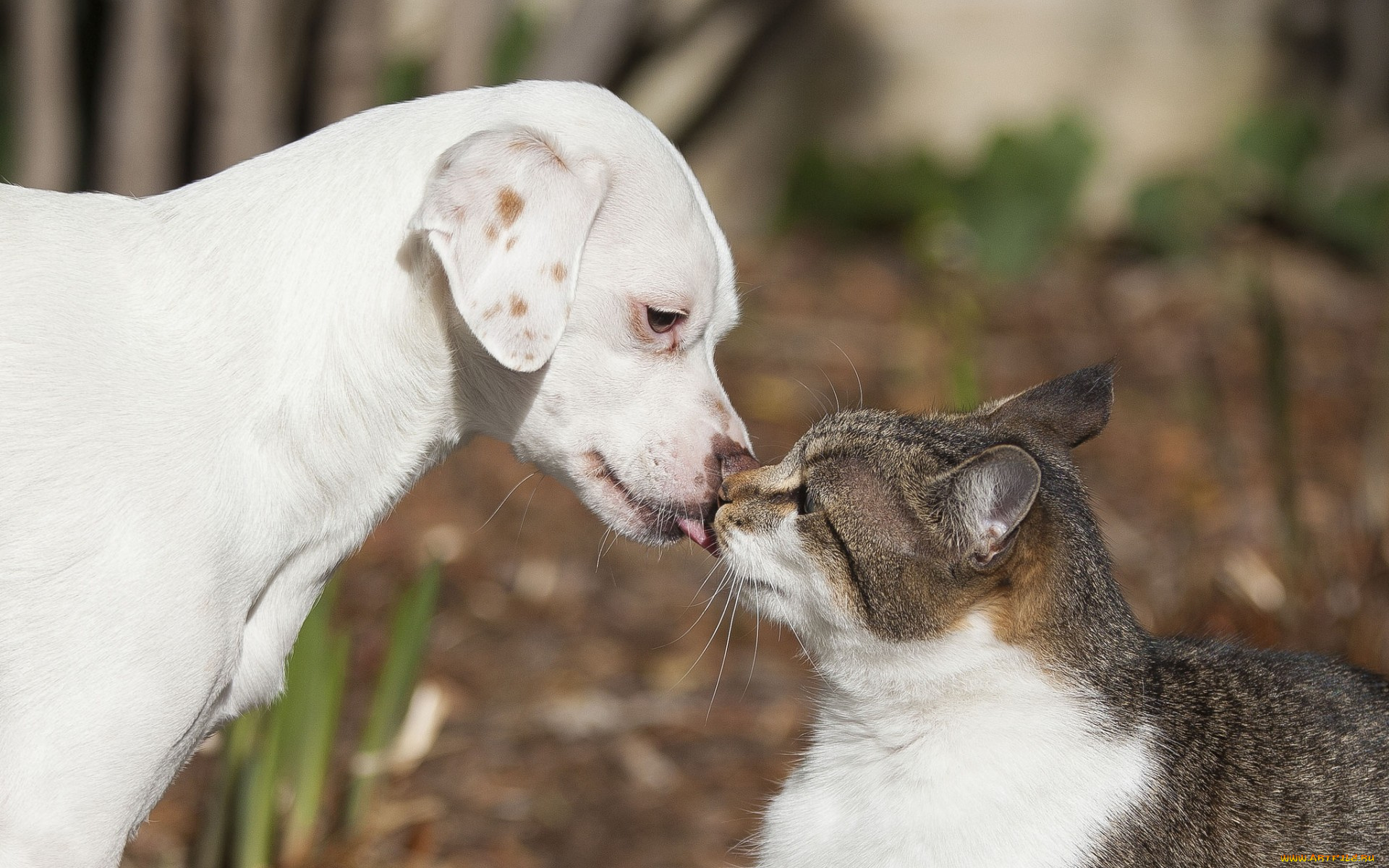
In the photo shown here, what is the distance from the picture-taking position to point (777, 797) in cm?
334

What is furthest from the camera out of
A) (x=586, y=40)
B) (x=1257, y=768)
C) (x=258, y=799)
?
(x=586, y=40)

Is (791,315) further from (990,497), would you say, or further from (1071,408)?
(990,497)

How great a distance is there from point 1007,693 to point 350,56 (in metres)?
4.28

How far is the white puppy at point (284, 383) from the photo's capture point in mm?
2400

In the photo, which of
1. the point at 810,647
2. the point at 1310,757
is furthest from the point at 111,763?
the point at 1310,757

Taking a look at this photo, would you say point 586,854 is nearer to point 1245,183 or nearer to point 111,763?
point 111,763

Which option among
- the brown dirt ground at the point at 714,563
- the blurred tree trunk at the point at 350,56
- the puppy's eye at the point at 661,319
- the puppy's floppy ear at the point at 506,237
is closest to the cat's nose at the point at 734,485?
the puppy's eye at the point at 661,319

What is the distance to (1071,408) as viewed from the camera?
3.24 meters

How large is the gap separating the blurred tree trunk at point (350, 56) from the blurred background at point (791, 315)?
2 cm

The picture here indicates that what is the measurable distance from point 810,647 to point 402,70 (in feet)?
16.5

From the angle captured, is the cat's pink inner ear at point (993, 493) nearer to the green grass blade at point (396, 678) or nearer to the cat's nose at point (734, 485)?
the cat's nose at point (734, 485)

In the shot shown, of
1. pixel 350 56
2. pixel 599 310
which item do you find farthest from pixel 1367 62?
pixel 599 310

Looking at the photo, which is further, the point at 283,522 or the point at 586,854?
the point at 586,854

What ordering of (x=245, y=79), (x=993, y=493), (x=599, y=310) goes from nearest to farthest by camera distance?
(x=993, y=493) < (x=599, y=310) < (x=245, y=79)
